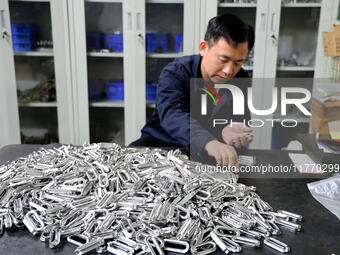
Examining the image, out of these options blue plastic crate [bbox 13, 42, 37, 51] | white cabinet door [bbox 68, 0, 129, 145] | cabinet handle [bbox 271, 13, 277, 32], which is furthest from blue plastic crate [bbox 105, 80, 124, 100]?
cabinet handle [bbox 271, 13, 277, 32]

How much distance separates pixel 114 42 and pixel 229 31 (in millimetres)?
1277

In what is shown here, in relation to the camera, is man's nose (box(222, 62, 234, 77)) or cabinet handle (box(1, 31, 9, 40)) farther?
cabinet handle (box(1, 31, 9, 40))

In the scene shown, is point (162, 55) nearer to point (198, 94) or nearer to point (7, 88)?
point (198, 94)

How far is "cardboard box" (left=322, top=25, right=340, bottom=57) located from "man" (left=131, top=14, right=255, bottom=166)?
946 millimetres

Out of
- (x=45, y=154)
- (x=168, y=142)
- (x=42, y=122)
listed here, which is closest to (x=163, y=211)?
(x=45, y=154)

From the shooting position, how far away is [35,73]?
2.57m

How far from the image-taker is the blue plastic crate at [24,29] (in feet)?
7.88

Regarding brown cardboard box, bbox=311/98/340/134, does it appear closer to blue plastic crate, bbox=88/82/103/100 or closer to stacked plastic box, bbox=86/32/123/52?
stacked plastic box, bbox=86/32/123/52

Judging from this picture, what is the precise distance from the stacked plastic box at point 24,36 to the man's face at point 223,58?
4.89 feet

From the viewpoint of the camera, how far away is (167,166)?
41.6 inches

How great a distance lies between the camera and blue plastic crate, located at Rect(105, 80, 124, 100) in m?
2.52

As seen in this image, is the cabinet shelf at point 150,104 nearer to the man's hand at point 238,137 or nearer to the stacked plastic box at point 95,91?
the stacked plastic box at point 95,91

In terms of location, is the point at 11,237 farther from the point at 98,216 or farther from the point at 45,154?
the point at 45,154

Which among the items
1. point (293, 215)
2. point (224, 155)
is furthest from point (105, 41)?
point (293, 215)
